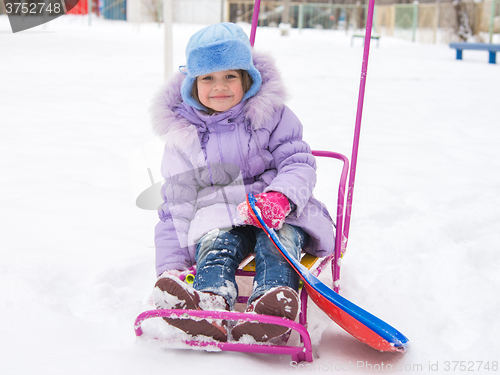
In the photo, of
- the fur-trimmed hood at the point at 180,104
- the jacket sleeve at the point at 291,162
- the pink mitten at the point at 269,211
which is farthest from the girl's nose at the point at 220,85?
the pink mitten at the point at 269,211

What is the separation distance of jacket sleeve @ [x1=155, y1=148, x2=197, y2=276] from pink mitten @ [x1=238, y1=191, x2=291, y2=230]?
30cm

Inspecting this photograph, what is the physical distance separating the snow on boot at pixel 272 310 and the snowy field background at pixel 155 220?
0.30ft

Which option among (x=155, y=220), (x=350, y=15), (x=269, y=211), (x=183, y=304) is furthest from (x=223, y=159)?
(x=350, y=15)

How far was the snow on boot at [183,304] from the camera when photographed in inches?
55.4

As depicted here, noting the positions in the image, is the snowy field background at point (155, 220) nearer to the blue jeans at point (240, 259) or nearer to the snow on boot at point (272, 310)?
the snow on boot at point (272, 310)

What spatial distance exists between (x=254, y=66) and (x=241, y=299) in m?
0.90

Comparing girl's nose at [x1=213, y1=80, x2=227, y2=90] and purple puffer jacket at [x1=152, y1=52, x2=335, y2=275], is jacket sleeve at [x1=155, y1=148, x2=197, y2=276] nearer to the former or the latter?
purple puffer jacket at [x1=152, y1=52, x2=335, y2=275]

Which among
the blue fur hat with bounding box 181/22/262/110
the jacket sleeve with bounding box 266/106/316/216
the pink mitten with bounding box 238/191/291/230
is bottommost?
the pink mitten with bounding box 238/191/291/230

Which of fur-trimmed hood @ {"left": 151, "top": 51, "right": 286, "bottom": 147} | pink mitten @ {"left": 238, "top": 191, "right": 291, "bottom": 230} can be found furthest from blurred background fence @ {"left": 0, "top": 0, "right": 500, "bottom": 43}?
pink mitten @ {"left": 238, "top": 191, "right": 291, "bottom": 230}

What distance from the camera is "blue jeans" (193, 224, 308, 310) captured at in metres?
1.54

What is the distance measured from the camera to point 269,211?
1593mm

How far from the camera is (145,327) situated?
5.36 feet

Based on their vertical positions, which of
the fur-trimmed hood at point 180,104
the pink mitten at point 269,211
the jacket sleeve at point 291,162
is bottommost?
the pink mitten at point 269,211

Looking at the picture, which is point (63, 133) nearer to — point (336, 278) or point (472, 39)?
point (336, 278)
